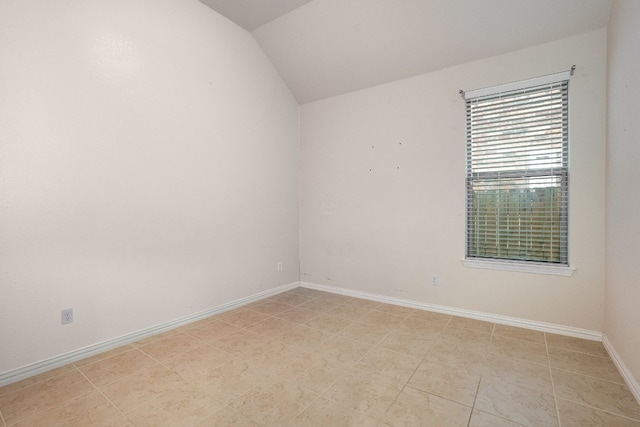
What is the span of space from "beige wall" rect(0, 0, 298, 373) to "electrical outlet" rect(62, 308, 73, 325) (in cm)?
4

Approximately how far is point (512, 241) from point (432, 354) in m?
1.49

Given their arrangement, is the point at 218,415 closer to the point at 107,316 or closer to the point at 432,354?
the point at 107,316

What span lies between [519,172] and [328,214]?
7.70 ft

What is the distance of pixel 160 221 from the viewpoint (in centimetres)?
288

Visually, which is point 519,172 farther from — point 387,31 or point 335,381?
point 335,381

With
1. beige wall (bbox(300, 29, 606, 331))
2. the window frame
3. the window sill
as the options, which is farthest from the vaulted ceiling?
the window sill

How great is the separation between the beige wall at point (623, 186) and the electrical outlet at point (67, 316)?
393cm

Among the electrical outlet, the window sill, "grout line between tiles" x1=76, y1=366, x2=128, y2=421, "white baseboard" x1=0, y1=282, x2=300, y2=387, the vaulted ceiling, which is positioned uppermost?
the vaulted ceiling

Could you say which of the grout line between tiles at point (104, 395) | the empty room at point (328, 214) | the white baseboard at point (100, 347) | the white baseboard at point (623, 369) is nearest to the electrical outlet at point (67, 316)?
the empty room at point (328, 214)

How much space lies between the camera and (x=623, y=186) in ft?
6.99

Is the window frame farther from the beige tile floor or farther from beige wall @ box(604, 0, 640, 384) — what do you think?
the beige tile floor

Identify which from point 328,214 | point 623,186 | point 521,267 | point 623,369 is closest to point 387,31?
point 328,214

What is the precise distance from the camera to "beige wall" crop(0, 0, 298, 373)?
82.6 inches

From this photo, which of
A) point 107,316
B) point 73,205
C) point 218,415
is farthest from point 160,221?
point 218,415
